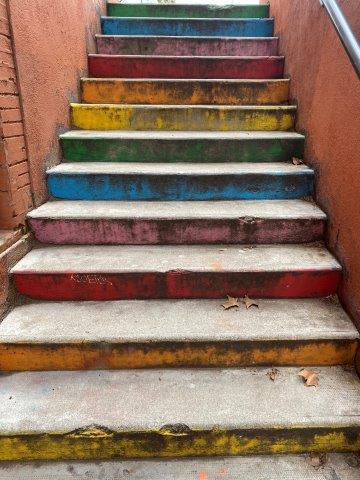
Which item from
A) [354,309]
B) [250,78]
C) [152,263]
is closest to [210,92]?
[250,78]

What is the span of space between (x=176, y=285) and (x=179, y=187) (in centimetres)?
80

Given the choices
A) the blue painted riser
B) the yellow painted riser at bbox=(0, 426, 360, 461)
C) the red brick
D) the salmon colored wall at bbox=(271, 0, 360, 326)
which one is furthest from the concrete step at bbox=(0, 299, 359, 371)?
the red brick

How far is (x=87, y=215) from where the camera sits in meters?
2.29

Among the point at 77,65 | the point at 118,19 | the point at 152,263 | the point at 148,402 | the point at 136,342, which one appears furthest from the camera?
the point at 118,19

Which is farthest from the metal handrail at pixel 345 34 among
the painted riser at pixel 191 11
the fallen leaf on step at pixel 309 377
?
the painted riser at pixel 191 11

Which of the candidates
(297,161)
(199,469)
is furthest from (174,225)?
(199,469)

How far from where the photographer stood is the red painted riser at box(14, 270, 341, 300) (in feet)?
6.80

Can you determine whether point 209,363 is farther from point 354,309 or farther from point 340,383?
point 354,309

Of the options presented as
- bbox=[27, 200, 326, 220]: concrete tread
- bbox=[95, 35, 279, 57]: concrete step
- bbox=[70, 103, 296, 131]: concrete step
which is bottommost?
bbox=[27, 200, 326, 220]: concrete tread

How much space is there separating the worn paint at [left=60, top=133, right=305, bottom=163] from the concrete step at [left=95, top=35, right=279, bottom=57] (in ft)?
4.79

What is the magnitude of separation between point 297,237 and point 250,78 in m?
1.98

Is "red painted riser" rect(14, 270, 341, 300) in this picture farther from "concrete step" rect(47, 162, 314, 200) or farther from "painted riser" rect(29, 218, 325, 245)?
"concrete step" rect(47, 162, 314, 200)

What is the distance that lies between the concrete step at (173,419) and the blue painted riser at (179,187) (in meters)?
1.33

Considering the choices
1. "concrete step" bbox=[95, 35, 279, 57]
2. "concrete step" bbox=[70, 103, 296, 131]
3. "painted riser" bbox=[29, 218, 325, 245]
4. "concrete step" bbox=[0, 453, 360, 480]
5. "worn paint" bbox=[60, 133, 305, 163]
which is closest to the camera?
"concrete step" bbox=[0, 453, 360, 480]
